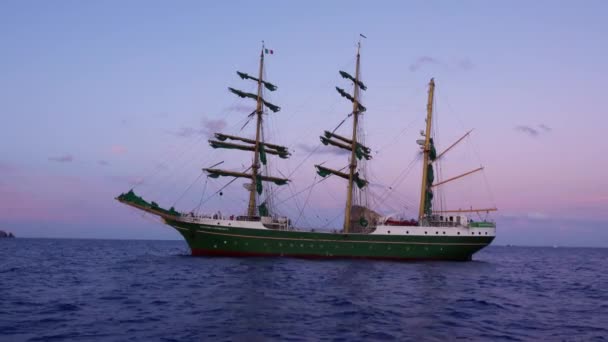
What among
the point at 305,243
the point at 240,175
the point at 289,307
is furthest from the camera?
the point at 240,175

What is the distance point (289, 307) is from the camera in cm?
1966

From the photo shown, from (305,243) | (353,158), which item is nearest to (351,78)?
(353,158)

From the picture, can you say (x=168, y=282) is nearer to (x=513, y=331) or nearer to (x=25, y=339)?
(x=25, y=339)

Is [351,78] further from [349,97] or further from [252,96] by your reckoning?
[252,96]

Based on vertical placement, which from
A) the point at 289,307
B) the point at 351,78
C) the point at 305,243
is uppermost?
the point at 351,78

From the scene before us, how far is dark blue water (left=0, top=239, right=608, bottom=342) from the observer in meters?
15.3

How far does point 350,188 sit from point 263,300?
100 ft

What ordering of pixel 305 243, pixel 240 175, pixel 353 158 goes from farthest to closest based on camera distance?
1. pixel 353 158
2. pixel 240 175
3. pixel 305 243

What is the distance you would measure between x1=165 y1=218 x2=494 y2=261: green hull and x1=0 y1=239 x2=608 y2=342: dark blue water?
10978 millimetres

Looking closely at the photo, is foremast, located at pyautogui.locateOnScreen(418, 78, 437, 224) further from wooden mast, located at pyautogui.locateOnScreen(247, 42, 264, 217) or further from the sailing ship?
wooden mast, located at pyautogui.locateOnScreen(247, 42, 264, 217)

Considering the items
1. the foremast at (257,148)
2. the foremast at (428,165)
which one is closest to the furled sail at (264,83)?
the foremast at (257,148)

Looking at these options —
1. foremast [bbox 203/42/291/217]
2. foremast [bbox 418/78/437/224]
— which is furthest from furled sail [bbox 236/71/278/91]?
foremast [bbox 418/78/437/224]

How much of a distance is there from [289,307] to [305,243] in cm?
2585

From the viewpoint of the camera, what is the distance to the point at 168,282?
2752cm
